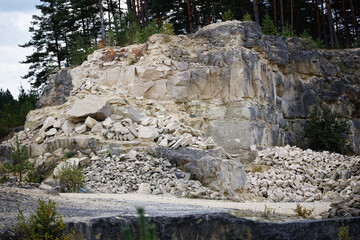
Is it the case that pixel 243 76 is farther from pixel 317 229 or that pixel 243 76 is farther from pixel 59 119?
pixel 317 229

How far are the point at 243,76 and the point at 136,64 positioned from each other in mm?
5840

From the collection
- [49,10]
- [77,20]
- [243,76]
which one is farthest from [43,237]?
[77,20]

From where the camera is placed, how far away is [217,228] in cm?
607

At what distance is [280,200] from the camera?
49.0ft

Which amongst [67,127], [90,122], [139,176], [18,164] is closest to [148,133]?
[90,122]

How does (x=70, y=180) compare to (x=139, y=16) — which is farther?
(x=139, y=16)

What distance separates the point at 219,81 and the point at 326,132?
24.6 ft

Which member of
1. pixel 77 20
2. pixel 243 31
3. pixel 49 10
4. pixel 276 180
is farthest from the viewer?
pixel 77 20

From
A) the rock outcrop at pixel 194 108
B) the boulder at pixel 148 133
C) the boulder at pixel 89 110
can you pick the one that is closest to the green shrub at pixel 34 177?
the rock outcrop at pixel 194 108

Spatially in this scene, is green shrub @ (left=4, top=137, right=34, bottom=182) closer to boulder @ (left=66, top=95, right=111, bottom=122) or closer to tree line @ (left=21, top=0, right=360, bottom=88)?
boulder @ (left=66, top=95, right=111, bottom=122)

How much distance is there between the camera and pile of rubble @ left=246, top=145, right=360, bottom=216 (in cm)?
1492

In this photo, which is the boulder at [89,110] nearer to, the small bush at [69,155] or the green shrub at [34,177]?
the small bush at [69,155]

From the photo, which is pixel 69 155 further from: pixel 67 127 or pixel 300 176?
pixel 300 176

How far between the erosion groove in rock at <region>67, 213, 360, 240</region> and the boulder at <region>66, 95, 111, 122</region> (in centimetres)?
1250
